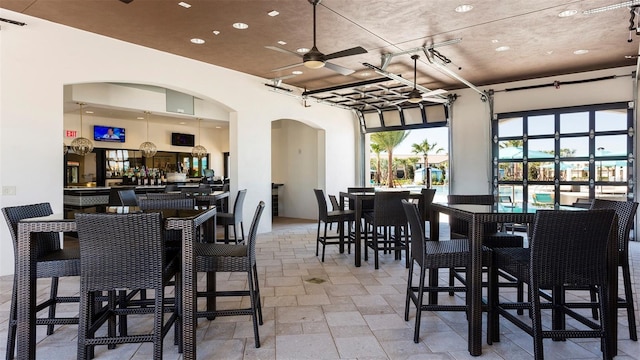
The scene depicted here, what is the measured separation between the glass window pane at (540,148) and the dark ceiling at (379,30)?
1524mm

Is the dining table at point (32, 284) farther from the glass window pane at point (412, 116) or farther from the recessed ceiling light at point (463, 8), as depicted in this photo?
the glass window pane at point (412, 116)

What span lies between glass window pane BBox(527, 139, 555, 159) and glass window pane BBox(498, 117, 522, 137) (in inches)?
13.8

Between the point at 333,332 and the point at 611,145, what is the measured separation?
7.18m

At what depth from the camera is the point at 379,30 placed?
5160 mm

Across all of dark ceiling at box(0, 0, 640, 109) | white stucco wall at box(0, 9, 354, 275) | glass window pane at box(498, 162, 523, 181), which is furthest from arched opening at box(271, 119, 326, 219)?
glass window pane at box(498, 162, 523, 181)

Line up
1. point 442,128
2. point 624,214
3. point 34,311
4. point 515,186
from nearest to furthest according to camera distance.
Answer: point 34,311 → point 624,214 → point 515,186 → point 442,128

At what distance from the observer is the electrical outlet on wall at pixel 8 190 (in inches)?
177

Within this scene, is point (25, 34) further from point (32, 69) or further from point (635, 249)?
point (635, 249)

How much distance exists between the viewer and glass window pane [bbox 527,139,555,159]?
7.80 m

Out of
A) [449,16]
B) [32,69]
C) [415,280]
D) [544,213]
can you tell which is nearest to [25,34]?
[32,69]

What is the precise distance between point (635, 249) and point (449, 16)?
4879 mm

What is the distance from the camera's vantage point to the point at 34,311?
233cm

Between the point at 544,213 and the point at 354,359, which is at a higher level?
the point at 544,213

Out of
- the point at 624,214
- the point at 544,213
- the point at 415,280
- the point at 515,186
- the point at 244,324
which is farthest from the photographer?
the point at 515,186
